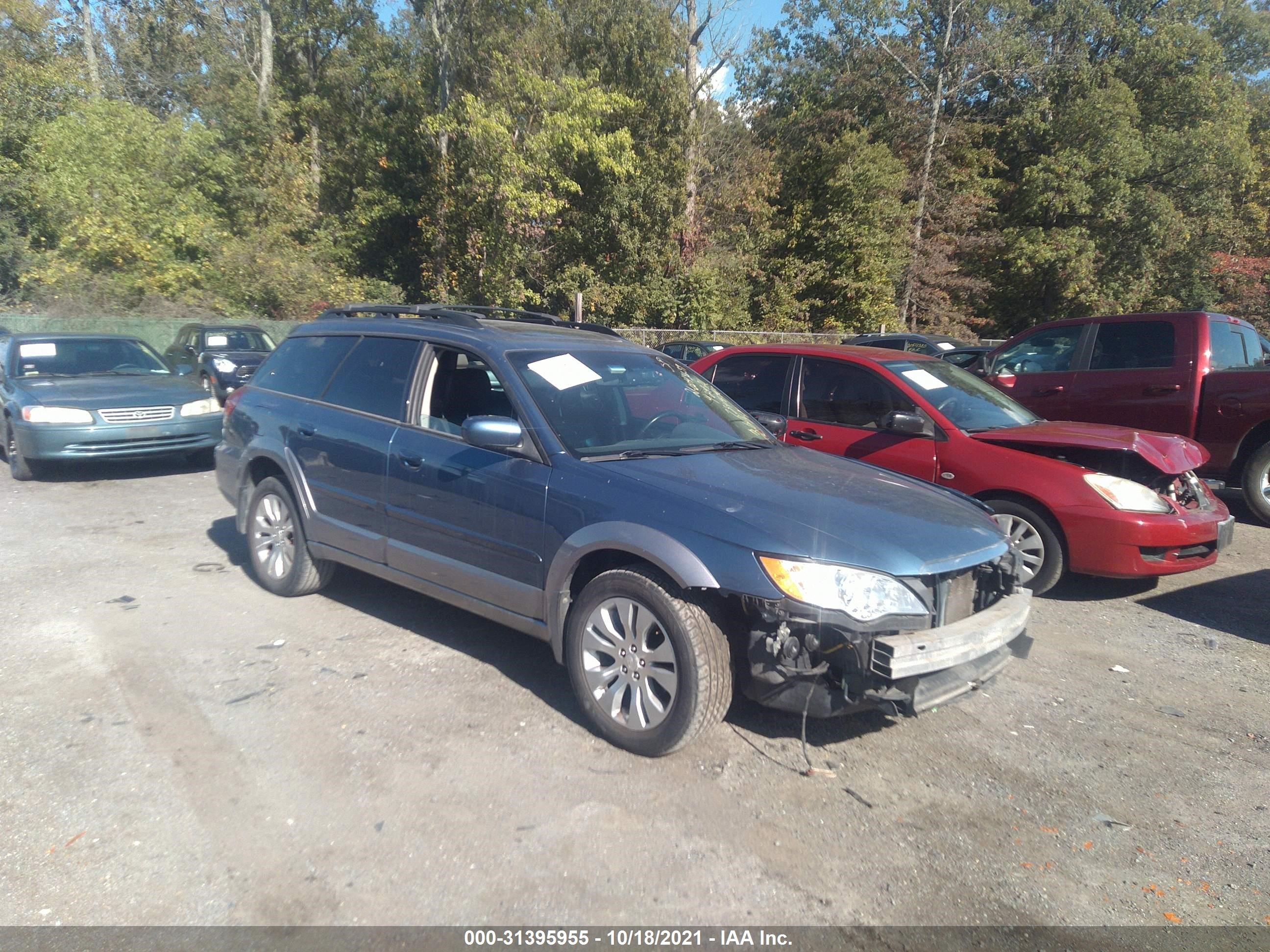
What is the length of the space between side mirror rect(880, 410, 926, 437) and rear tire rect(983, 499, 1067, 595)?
69 centimetres

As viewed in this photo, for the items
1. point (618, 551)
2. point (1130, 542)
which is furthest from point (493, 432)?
point (1130, 542)

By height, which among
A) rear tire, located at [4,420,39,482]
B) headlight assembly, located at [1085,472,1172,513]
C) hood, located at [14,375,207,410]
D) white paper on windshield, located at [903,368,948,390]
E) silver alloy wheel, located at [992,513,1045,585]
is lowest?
rear tire, located at [4,420,39,482]

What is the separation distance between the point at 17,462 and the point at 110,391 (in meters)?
1.17

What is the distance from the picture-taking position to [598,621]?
4016 millimetres

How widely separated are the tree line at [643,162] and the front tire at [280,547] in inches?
851

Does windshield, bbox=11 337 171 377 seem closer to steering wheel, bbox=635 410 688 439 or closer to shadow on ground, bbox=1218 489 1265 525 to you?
steering wheel, bbox=635 410 688 439

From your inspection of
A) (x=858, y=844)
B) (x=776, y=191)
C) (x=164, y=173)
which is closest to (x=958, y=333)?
(x=776, y=191)

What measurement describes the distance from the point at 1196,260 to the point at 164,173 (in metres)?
38.0

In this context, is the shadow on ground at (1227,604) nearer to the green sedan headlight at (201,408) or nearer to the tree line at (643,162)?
the green sedan headlight at (201,408)

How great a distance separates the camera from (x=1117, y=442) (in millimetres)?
6270

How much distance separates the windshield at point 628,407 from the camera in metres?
4.53

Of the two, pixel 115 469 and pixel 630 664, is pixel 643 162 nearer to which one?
pixel 115 469

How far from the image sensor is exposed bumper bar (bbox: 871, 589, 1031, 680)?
3512 millimetres

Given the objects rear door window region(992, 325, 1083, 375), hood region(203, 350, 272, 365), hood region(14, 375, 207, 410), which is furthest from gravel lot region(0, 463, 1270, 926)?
hood region(203, 350, 272, 365)
